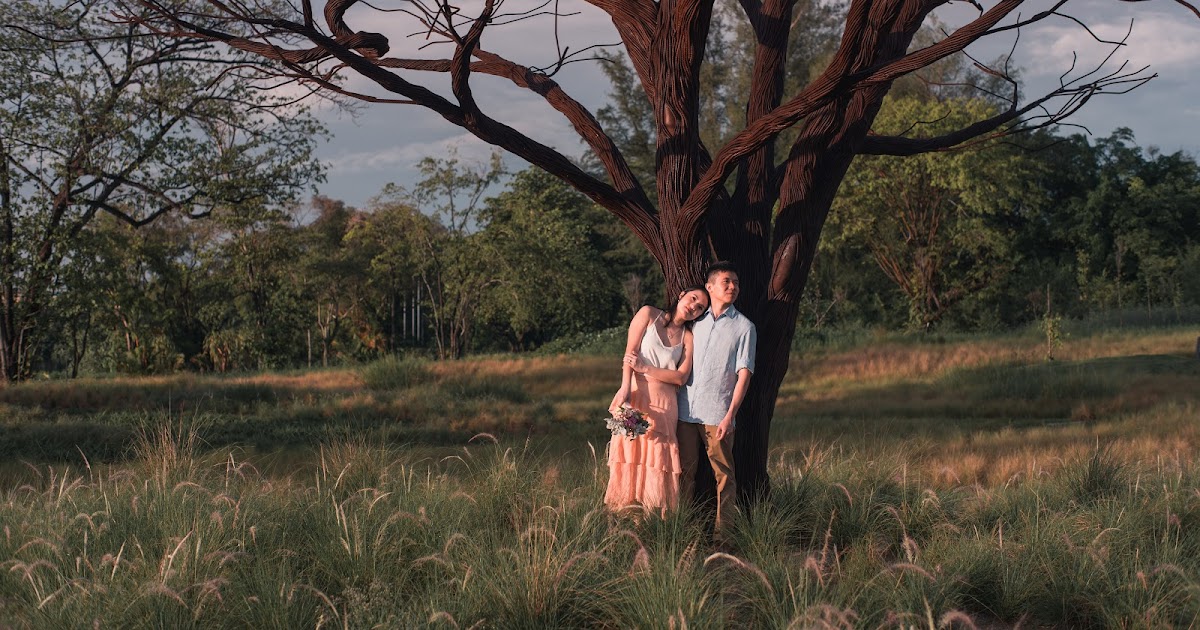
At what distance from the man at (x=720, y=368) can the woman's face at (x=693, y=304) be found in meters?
0.04

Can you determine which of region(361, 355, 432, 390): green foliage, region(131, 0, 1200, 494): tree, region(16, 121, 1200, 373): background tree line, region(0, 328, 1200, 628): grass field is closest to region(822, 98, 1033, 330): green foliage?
region(16, 121, 1200, 373): background tree line

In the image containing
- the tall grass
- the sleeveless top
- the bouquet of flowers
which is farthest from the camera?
the sleeveless top

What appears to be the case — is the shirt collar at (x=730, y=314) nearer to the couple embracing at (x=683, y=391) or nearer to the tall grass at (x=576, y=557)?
the couple embracing at (x=683, y=391)

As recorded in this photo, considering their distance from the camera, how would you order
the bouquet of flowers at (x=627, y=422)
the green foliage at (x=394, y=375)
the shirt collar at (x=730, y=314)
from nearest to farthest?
the bouquet of flowers at (x=627, y=422) → the shirt collar at (x=730, y=314) → the green foliage at (x=394, y=375)

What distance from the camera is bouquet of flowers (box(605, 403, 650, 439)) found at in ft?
19.8

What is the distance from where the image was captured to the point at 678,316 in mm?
6348

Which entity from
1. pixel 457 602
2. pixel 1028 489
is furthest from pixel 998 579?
pixel 457 602

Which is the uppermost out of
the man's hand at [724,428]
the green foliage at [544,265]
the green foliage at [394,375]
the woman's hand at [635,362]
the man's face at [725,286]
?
the green foliage at [544,265]

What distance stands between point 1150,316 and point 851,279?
1211 cm

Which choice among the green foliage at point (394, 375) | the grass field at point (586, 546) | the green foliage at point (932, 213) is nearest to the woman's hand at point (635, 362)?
the grass field at point (586, 546)

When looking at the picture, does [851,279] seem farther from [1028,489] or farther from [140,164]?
[1028,489]

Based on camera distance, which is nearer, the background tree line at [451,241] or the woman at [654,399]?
the woman at [654,399]

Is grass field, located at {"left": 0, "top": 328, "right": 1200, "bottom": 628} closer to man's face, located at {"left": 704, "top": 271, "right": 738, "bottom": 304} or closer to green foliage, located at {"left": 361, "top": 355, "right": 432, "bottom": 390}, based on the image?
man's face, located at {"left": 704, "top": 271, "right": 738, "bottom": 304}

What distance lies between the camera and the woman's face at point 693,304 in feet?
20.6
